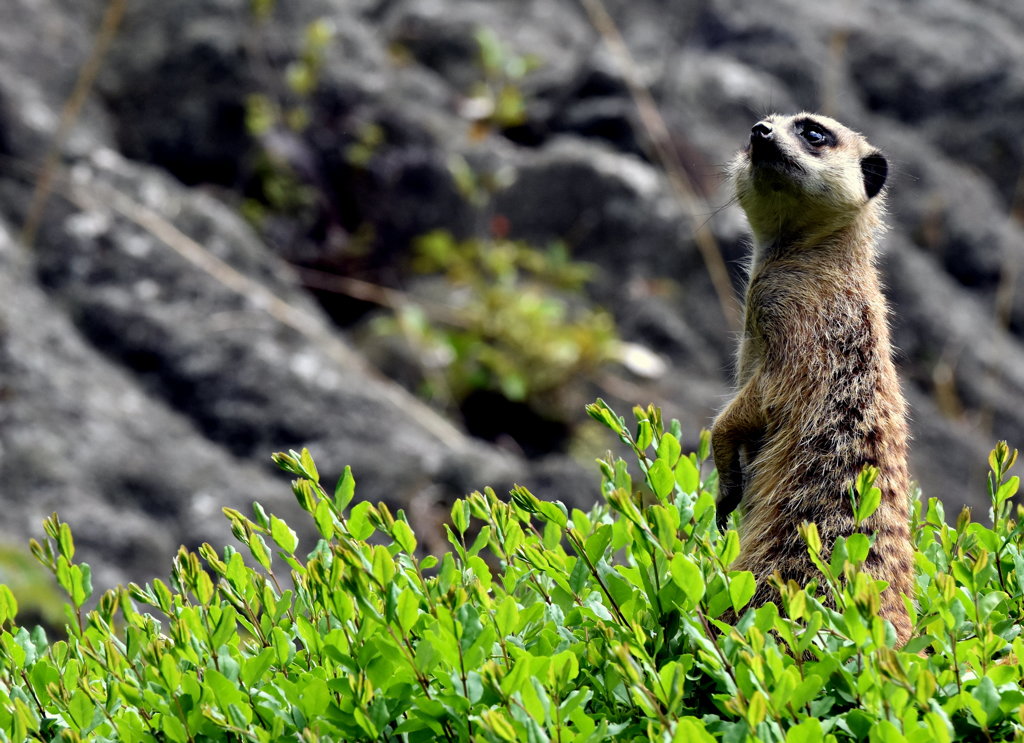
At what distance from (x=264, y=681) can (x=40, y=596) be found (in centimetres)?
151

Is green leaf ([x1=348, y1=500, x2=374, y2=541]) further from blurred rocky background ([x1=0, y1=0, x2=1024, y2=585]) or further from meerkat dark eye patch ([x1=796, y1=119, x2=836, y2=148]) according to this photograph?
blurred rocky background ([x1=0, y1=0, x2=1024, y2=585])

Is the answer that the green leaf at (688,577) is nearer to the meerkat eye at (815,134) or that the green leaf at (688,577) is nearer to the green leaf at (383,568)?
the green leaf at (383,568)

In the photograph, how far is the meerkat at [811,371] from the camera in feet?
9.03

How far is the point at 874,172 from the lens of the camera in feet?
12.8

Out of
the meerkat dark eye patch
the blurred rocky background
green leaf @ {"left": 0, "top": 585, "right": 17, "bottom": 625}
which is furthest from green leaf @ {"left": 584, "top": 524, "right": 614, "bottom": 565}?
the blurred rocky background

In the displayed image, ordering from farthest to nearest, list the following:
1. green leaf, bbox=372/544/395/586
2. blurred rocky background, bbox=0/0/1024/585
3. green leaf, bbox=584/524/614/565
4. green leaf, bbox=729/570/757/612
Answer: blurred rocky background, bbox=0/0/1024/585 < green leaf, bbox=584/524/614/565 < green leaf, bbox=729/570/757/612 < green leaf, bbox=372/544/395/586

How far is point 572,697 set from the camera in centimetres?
166

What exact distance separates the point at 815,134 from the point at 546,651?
2528 millimetres

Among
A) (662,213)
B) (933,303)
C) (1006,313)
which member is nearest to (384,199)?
(662,213)

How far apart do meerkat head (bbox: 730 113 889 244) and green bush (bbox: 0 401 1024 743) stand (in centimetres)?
160

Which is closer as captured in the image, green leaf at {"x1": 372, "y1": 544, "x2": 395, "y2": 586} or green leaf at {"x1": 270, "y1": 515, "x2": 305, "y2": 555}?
green leaf at {"x1": 372, "y1": 544, "x2": 395, "y2": 586}

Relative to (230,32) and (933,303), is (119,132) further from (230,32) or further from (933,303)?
(933,303)

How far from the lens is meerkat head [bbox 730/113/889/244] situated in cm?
363

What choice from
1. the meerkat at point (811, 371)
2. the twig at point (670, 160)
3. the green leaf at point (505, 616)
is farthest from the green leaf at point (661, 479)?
the twig at point (670, 160)
